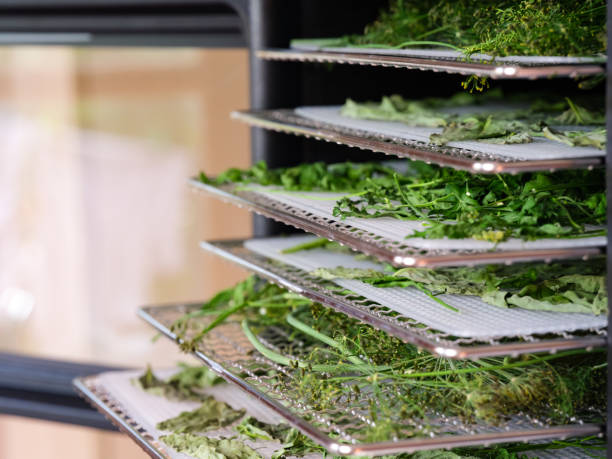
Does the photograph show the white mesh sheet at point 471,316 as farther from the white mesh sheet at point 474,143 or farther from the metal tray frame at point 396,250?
the white mesh sheet at point 474,143

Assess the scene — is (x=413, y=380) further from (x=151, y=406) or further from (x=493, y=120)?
(x=151, y=406)

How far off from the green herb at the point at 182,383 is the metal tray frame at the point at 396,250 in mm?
400

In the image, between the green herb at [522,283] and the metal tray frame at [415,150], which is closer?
the metal tray frame at [415,150]

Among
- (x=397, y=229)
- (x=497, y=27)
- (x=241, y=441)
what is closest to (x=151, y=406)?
(x=241, y=441)

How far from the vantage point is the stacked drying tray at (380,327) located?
1.17 m

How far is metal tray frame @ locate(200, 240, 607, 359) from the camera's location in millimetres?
1148

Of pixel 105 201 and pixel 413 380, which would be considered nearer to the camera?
pixel 413 380

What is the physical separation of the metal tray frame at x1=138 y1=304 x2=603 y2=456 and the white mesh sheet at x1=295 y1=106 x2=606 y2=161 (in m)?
0.33

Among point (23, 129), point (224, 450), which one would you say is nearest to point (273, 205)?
point (224, 450)

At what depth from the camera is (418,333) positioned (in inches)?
48.3

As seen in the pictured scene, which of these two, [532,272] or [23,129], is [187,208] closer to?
[23,129]

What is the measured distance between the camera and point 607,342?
1165 millimetres

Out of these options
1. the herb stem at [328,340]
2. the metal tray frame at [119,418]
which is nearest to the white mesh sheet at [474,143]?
the herb stem at [328,340]

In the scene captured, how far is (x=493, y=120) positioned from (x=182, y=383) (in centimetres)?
77
